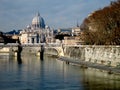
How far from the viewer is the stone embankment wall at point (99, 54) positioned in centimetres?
5322

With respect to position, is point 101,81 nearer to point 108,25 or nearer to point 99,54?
point 108,25

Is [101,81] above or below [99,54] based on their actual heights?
below

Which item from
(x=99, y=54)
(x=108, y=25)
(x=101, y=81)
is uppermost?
(x=108, y=25)

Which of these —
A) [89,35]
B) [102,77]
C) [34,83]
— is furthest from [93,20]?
[34,83]

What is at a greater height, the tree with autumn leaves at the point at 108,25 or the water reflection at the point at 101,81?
the tree with autumn leaves at the point at 108,25

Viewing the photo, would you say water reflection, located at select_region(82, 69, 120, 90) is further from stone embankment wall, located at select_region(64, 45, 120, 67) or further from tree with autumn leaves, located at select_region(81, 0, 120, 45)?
tree with autumn leaves, located at select_region(81, 0, 120, 45)

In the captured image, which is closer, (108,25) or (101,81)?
(101,81)

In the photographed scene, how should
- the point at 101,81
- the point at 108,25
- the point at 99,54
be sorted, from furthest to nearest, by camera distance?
the point at 99,54
the point at 108,25
the point at 101,81

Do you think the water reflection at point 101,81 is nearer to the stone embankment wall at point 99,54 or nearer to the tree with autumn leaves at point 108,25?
the stone embankment wall at point 99,54

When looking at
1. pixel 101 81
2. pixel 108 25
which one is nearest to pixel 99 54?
pixel 108 25

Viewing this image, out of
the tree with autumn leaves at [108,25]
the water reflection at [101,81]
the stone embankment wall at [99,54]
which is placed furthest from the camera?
the tree with autumn leaves at [108,25]

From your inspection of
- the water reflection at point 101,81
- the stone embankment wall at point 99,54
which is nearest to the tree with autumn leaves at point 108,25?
the stone embankment wall at point 99,54

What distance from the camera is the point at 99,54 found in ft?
198

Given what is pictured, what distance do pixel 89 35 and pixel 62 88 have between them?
35.8 m
